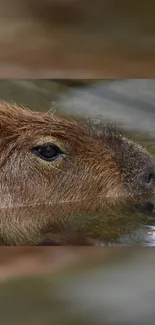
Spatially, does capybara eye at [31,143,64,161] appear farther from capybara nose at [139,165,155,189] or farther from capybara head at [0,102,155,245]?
capybara nose at [139,165,155,189]

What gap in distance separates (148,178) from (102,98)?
0.81 ft

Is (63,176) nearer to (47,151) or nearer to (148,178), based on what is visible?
(47,151)

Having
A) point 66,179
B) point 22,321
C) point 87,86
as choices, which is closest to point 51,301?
point 22,321

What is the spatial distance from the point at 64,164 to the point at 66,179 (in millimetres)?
40

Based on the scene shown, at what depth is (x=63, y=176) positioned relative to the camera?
180cm

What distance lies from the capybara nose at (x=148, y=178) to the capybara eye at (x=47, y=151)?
0.23 m

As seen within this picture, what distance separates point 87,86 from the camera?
1.79 metres
